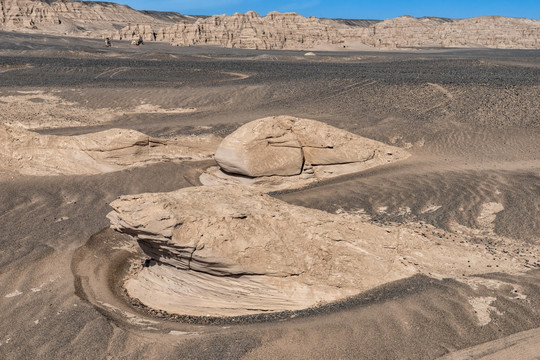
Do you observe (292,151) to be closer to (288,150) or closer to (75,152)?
(288,150)

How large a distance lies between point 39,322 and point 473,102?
19.6 metres

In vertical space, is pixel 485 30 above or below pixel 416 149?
above

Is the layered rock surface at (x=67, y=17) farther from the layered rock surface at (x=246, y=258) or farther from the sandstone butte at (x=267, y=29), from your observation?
the layered rock surface at (x=246, y=258)

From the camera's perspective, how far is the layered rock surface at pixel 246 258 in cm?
646

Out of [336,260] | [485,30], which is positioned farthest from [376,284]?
[485,30]

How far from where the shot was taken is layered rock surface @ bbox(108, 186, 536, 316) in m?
6.46

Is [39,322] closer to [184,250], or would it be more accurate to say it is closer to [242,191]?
[184,250]

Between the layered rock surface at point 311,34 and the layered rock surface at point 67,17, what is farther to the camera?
the layered rock surface at point 67,17

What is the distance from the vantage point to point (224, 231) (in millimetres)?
6531

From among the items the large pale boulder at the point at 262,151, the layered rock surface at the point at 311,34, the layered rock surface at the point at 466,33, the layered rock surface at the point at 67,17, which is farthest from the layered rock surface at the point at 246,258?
the layered rock surface at the point at 67,17

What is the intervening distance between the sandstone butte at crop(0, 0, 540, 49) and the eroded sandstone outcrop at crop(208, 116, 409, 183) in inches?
2589

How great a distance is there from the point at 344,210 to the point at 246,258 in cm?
426

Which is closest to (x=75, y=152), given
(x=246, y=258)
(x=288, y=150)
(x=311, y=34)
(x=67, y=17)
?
(x=288, y=150)

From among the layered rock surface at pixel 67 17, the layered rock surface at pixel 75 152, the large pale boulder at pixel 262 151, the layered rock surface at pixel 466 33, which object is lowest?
the layered rock surface at pixel 75 152
